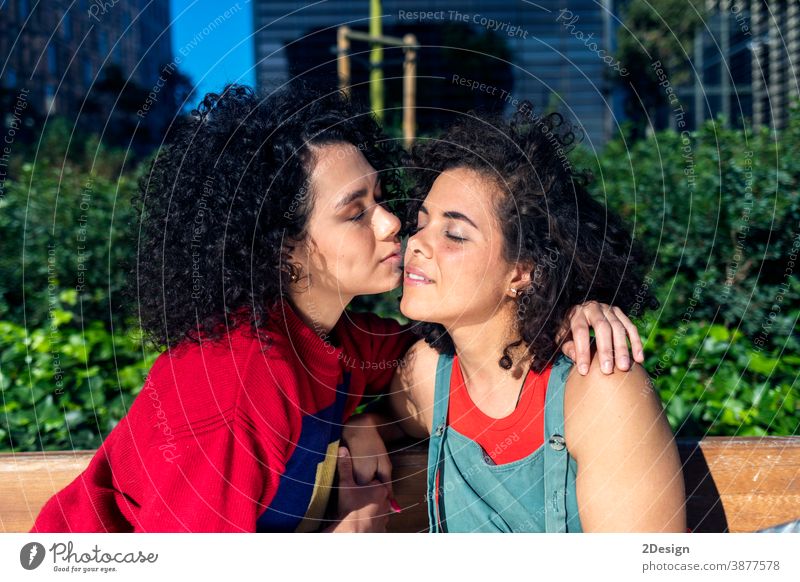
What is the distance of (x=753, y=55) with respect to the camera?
12.1ft

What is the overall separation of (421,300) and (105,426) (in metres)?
0.98

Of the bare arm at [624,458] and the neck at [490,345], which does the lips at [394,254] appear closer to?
the neck at [490,345]

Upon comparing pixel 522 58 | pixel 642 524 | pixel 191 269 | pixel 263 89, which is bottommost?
pixel 642 524

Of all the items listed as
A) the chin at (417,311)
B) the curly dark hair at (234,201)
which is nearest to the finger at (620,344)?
the chin at (417,311)

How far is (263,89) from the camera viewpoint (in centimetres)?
171

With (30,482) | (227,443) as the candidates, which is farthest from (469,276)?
(30,482)

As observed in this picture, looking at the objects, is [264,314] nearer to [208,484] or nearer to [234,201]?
[234,201]

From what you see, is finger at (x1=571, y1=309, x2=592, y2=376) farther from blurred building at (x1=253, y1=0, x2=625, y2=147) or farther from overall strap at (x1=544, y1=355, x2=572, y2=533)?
blurred building at (x1=253, y1=0, x2=625, y2=147)

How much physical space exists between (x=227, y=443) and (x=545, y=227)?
76 cm

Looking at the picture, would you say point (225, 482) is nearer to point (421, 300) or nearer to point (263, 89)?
point (421, 300)

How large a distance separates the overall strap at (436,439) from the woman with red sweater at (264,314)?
106 mm

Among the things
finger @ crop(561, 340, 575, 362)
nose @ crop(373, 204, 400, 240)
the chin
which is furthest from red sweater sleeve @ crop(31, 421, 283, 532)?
finger @ crop(561, 340, 575, 362)

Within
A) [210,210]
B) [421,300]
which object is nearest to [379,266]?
[421,300]

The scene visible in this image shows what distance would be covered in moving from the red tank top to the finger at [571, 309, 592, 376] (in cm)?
11
